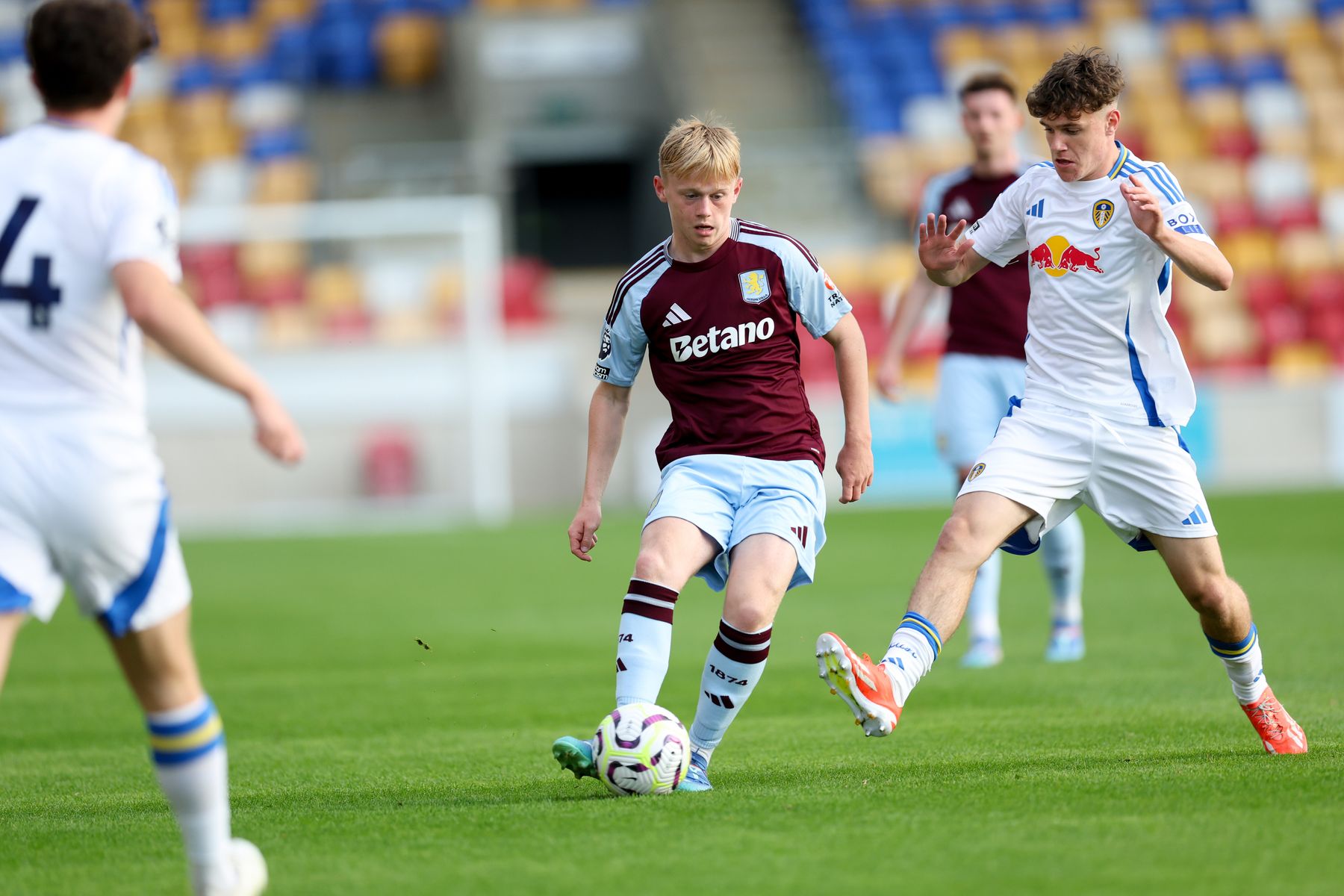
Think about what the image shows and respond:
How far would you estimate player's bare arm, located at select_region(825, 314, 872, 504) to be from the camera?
4.77 m

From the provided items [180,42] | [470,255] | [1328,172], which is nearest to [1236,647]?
[470,255]

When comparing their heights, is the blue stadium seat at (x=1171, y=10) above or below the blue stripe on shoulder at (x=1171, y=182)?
above

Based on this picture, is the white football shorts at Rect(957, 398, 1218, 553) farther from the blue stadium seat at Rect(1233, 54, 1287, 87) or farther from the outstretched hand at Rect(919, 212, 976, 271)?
the blue stadium seat at Rect(1233, 54, 1287, 87)

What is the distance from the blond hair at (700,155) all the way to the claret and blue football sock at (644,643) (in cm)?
116

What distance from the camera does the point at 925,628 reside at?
4711 millimetres

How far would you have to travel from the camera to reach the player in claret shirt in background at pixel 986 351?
7.36 meters

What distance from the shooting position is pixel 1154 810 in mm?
4051

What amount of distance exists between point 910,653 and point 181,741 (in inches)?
82.3

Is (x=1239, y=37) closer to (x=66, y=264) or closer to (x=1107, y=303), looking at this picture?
(x=1107, y=303)

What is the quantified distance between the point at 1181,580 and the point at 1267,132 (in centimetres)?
1985

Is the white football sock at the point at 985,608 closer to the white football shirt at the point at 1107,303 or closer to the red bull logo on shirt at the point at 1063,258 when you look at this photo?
the white football shirt at the point at 1107,303

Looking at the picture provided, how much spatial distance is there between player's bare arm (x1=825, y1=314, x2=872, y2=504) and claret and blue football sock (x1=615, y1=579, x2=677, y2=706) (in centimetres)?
64

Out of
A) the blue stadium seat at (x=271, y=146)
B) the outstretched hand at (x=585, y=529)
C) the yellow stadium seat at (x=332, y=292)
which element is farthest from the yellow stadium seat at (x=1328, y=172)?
the outstretched hand at (x=585, y=529)

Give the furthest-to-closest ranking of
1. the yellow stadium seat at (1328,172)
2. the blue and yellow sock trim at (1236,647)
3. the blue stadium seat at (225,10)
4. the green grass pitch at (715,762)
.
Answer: the blue stadium seat at (225,10), the yellow stadium seat at (1328,172), the blue and yellow sock trim at (1236,647), the green grass pitch at (715,762)
